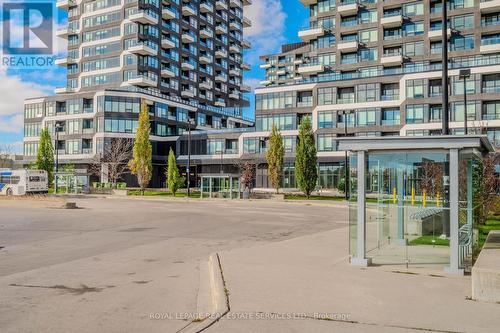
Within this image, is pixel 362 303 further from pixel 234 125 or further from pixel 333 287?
pixel 234 125

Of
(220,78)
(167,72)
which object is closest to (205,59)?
(220,78)

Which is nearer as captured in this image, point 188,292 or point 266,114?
point 188,292

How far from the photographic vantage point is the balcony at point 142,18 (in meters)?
82.2

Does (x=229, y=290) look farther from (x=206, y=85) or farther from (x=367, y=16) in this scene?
(x=206, y=85)

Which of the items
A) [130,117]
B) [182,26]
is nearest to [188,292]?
[130,117]

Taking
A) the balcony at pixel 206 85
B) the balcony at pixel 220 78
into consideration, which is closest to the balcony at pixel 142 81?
the balcony at pixel 206 85

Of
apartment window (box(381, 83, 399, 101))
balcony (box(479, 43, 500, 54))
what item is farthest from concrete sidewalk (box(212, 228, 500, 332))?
balcony (box(479, 43, 500, 54))

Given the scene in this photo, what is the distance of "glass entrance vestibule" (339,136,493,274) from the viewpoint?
33.5 ft

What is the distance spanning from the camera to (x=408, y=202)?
60.2ft

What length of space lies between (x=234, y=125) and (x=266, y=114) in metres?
35.1

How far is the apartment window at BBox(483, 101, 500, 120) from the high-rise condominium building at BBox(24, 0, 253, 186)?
46.0 m

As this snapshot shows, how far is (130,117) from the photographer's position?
76750mm

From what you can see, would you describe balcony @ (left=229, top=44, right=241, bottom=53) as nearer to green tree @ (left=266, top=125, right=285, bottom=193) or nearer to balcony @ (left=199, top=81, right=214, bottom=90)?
balcony @ (left=199, top=81, right=214, bottom=90)

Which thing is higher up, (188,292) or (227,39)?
(227,39)
